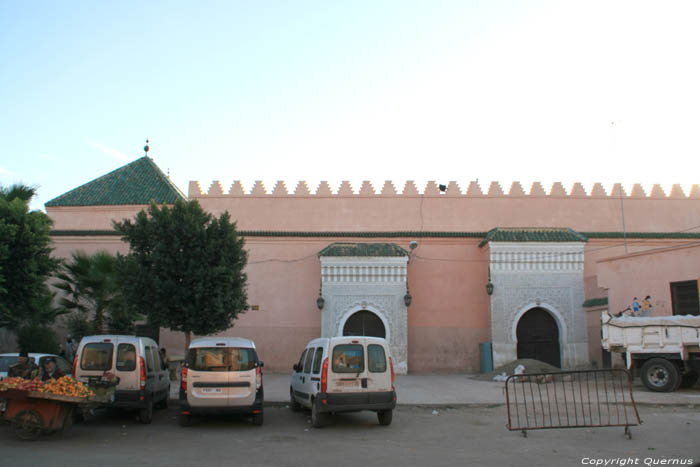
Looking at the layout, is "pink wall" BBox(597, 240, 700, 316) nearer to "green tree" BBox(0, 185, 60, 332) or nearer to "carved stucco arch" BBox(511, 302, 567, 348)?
"carved stucco arch" BBox(511, 302, 567, 348)

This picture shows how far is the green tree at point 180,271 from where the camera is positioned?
14828mm

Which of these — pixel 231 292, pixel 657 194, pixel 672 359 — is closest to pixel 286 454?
pixel 231 292

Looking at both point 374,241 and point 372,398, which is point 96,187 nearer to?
point 374,241

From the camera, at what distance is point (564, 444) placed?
912 centimetres

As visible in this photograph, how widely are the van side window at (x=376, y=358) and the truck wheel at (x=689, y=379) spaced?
8.93 m

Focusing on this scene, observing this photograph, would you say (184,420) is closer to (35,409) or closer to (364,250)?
(35,409)


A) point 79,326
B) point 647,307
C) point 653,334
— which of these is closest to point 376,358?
point 653,334

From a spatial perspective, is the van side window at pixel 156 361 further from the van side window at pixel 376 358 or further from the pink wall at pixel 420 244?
the pink wall at pixel 420 244

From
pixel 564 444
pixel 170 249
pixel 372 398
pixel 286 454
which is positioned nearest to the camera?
pixel 286 454

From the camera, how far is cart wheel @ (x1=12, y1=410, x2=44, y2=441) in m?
9.15

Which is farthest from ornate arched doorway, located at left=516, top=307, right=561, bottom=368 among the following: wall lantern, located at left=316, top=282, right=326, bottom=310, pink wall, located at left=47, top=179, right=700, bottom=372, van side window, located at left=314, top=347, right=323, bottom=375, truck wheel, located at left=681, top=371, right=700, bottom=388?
van side window, located at left=314, top=347, right=323, bottom=375

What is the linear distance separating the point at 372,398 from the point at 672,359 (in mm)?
8795

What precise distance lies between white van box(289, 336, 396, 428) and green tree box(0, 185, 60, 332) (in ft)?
25.4

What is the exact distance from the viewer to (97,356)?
11312 millimetres
